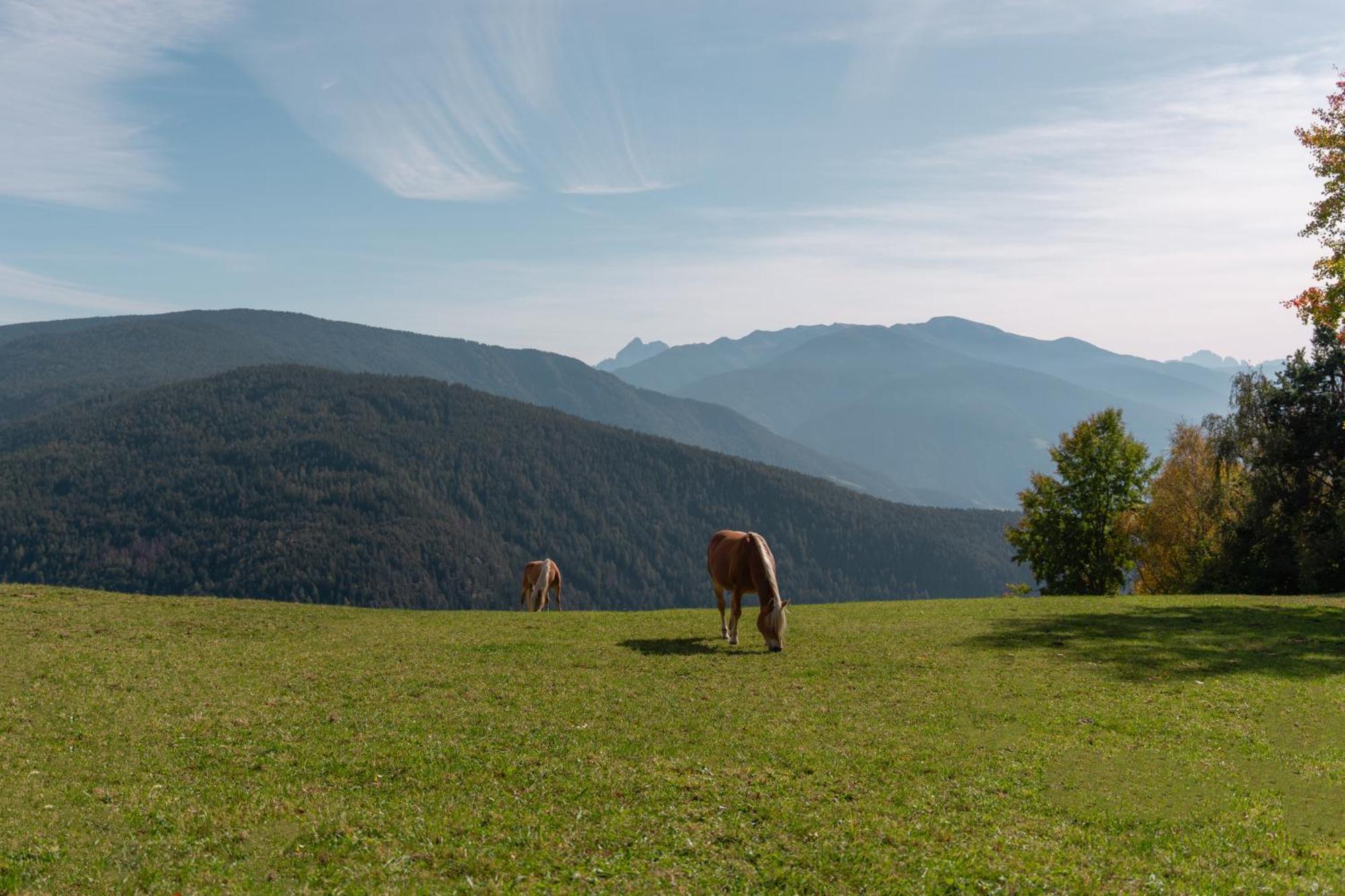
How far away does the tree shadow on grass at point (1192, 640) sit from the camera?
1903cm

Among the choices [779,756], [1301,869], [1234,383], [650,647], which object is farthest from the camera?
[1234,383]

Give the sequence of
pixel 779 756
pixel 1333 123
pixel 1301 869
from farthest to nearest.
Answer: pixel 1333 123 → pixel 779 756 → pixel 1301 869

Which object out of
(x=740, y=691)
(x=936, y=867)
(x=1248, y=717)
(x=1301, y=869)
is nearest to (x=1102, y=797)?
(x=1301, y=869)

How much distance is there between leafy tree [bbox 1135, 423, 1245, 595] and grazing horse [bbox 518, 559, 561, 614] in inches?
1393

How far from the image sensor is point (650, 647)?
2197 cm

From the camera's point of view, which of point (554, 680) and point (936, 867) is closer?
point (936, 867)

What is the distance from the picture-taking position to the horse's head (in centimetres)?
2128

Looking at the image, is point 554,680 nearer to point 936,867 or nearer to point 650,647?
point 650,647

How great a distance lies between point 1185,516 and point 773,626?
145 ft

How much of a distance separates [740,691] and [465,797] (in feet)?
23.9

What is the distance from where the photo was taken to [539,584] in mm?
37250

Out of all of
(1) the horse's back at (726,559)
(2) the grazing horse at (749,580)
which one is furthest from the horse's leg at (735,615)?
(1) the horse's back at (726,559)

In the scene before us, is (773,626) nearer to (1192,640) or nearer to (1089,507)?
(1192,640)

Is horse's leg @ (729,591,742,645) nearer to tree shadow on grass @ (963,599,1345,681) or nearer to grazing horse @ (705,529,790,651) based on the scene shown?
grazing horse @ (705,529,790,651)
